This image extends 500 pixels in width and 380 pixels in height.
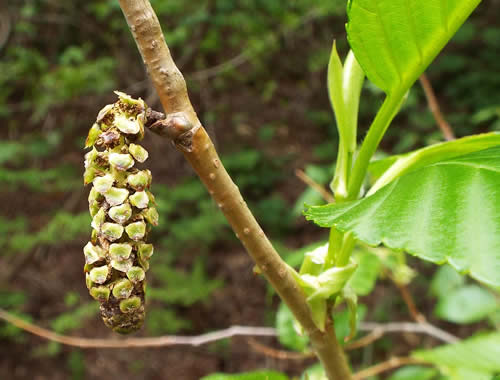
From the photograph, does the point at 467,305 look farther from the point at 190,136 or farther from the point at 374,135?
→ the point at 190,136

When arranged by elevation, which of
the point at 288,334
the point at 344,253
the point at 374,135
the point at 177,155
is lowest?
the point at 288,334

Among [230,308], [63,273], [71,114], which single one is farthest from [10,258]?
[230,308]

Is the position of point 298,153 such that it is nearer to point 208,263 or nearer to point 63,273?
point 208,263

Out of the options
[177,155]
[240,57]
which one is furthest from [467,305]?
[240,57]

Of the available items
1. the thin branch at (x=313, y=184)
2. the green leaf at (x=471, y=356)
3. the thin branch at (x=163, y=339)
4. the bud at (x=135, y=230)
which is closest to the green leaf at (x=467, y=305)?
the green leaf at (x=471, y=356)

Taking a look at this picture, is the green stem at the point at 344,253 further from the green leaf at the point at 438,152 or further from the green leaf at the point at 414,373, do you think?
the green leaf at the point at 414,373

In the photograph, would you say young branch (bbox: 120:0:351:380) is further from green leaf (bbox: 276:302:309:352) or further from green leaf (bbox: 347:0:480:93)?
green leaf (bbox: 276:302:309:352)
